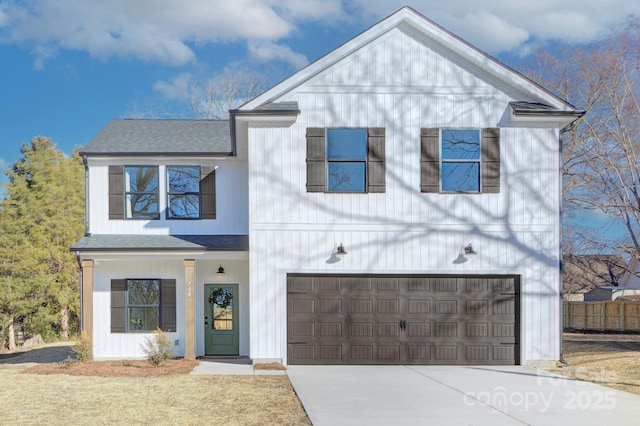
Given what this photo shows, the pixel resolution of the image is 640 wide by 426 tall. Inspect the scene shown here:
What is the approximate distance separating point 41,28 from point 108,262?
23.3m

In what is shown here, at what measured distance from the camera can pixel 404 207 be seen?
1447 centimetres

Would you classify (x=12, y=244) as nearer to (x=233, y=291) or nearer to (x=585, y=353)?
(x=233, y=291)

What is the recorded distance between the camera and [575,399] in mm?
10219

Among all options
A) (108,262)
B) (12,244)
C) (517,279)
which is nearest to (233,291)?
(108,262)

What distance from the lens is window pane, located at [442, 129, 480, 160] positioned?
48.0ft

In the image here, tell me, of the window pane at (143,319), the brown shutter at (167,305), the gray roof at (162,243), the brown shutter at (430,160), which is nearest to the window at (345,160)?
the brown shutter at (430,160)

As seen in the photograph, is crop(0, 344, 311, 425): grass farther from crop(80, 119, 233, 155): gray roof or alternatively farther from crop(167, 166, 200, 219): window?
crop(80, 119, 233, 155): gray roof

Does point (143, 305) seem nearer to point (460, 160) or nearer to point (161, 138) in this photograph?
point (161, 138)

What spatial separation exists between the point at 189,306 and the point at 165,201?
301cm

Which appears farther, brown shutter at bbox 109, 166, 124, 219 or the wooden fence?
the wooden fence

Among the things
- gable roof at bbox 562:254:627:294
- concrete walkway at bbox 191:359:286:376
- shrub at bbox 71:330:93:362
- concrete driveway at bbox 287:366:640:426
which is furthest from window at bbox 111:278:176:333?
gable roof at bbox 562:254:627:294

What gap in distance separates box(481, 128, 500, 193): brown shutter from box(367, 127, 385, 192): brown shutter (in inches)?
89.7

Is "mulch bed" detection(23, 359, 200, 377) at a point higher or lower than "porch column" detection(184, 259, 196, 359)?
lower

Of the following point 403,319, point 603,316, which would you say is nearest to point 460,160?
point 403,319
